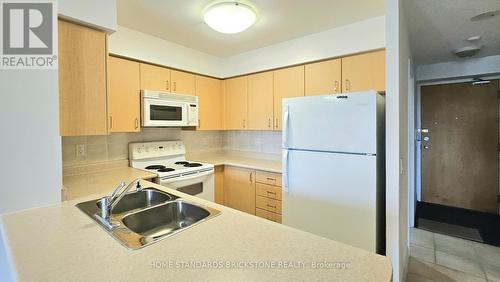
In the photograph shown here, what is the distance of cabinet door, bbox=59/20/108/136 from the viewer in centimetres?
154

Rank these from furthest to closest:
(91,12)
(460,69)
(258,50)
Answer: (460,69)
(258,50)
(91,12)

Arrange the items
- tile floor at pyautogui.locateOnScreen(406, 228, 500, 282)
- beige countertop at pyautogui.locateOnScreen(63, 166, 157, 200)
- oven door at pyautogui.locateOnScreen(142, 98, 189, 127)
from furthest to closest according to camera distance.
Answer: oven door at pyautogui.locateOnScreen(142, 98, 189, 127)
tile floor at pyautogui.locateOnScreen(406, 228, 500, 282)
beige countertop at pyautogui.locateOnScreen(63, 166, 157, 200)

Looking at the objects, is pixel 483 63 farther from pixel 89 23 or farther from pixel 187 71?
pixel 89 23

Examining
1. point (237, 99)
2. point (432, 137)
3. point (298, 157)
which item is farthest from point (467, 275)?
point (237, 99)

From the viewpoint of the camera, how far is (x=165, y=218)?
1381 millimetres

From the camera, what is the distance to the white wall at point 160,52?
2.35 meters

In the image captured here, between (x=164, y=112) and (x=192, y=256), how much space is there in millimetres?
2167

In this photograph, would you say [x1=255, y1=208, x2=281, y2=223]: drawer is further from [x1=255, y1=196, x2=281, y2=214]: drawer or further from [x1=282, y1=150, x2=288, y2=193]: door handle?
[x1=282, y1=150, x2=288, y2=193]: door handle

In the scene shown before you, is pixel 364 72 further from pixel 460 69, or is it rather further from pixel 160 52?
pixel 160 52

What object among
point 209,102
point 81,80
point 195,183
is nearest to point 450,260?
point 195,183

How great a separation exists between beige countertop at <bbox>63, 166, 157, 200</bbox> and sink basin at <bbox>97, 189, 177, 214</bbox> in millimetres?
230

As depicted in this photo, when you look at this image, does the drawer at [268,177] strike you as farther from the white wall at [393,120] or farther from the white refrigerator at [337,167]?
the white wall at [393,120]

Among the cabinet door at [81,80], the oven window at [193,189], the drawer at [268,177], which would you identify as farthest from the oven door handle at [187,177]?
the cabinet door at [81,80]

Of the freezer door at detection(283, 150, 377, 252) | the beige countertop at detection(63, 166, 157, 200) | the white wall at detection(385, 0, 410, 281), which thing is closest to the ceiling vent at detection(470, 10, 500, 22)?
the white wall at detection(385, 0, 410, 281)
